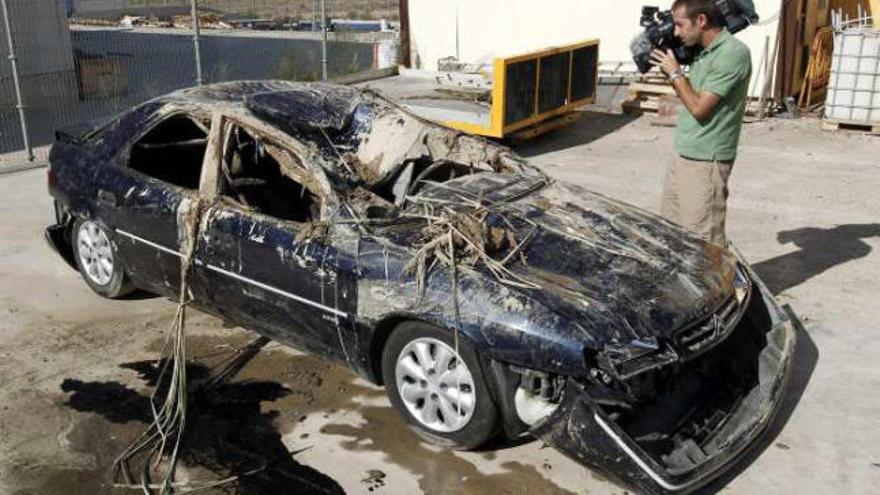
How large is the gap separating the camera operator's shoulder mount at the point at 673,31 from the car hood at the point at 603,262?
0.91 meters

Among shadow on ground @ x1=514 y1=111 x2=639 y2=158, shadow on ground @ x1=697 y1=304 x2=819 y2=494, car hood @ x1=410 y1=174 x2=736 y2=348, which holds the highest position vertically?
car hood @ x1=410 y1=174 x2=736 y2=348

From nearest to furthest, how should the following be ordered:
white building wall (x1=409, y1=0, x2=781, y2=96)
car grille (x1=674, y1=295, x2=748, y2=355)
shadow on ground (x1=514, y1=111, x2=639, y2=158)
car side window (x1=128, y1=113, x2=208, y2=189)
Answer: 1. car grille (x1=674, y1=295, x2=748, y2=355)
2. car side window (x1=128, y1=113, x2=208, y2=189)
3. shadow on ground (x1=514, y1=111, x2=639, y2=158)
4. white building wall (x1=409, y1=0, x2=781, y2=96)

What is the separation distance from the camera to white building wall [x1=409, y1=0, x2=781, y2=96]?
45.2ft

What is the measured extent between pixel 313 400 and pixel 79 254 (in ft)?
7.70

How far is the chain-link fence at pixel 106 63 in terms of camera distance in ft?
37.8

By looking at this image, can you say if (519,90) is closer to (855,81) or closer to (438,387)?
(855,81)

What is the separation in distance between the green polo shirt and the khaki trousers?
7 centimetres

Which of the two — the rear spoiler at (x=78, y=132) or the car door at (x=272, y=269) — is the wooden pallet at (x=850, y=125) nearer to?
the car door at (x=272, y=269)

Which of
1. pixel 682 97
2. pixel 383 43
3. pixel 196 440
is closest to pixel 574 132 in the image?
pixel 383 43

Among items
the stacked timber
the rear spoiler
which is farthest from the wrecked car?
the stacked timber

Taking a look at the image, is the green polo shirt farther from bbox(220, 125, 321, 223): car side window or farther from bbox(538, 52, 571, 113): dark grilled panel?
bbox(538, 52, 571, 113): dark grilled panel

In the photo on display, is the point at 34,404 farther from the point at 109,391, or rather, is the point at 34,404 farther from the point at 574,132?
the point at 574,132

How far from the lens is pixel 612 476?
3.55m

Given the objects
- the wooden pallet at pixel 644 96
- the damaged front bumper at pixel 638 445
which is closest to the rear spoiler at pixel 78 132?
the damaged front bumper at pixel 638 445
